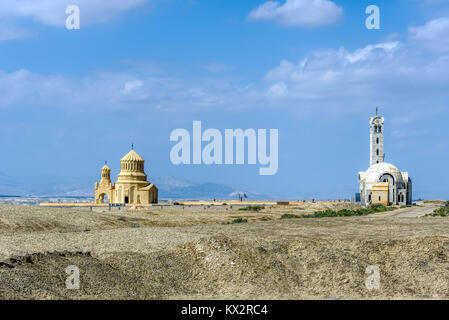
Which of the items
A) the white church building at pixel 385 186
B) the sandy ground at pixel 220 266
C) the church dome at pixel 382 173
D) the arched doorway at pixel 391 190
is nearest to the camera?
the sandy ground at pixel 220 266

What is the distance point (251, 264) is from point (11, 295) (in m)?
6.42

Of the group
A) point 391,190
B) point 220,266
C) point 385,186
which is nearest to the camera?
point 220,266

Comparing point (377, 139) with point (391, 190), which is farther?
point (377, 139)

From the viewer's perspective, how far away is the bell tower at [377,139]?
7269cm

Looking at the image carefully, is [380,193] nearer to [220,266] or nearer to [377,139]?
[377,139]

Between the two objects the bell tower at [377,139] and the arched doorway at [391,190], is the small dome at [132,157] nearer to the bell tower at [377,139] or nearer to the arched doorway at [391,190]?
the arched doorway at [391,190]

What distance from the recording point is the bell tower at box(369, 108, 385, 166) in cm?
7269

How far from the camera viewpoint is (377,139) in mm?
72750

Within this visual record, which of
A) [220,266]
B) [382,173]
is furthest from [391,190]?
[220,266]

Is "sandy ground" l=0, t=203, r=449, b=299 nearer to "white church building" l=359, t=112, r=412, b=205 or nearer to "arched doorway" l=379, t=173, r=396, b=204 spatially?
"white church building" l=359, t=112, r=412, b=205

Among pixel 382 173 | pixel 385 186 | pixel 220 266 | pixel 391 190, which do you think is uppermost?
pixel 382 173

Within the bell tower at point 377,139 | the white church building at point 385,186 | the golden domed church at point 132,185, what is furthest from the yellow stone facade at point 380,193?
the golden domed church at point 132,185
